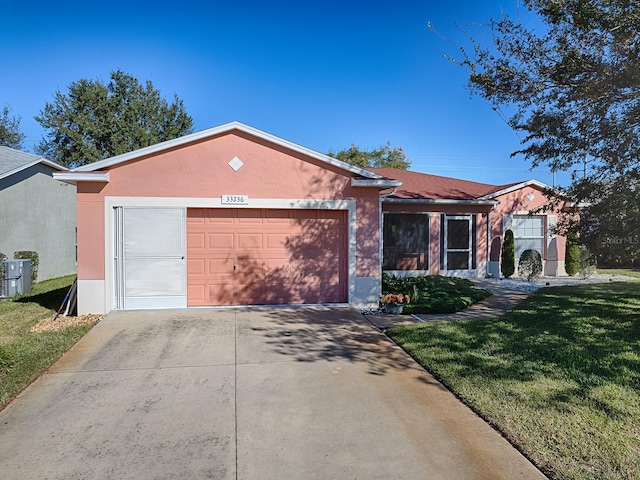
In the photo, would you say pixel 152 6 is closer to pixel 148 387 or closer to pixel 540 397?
pixel 148 387

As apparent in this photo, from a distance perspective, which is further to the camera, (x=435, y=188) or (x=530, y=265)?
(x=435, y=188)

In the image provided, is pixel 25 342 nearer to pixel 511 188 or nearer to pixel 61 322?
pixel 61 322

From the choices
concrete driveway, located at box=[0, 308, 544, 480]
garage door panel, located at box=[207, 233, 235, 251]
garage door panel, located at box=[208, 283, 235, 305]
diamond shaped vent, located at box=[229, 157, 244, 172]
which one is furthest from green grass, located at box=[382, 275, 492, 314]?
diamond shaped vent, located at box=[229, 157, 244, 172]

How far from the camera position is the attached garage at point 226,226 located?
8.30 metres

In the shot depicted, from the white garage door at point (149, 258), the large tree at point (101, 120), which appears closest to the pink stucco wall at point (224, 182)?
the white garage door at point (149, 258)

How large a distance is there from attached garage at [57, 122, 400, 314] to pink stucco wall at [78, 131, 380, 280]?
22 millimetres

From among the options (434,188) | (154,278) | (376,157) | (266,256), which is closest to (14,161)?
(154,278)

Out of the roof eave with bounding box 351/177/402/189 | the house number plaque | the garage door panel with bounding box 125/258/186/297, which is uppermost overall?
the roof eave with bounding box 351/177/402/189

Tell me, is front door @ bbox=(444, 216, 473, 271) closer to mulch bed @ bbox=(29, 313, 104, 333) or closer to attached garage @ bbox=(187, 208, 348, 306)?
attached garage @ bbox=(187, 208, 348, 306)

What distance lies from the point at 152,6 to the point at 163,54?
2.43m

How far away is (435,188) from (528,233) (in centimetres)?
400

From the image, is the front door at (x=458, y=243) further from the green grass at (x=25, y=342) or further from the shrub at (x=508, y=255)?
the green grass at (x=25, y=342)

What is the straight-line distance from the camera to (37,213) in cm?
1477

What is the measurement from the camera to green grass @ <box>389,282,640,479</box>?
3182 mm
